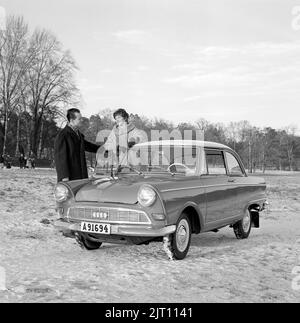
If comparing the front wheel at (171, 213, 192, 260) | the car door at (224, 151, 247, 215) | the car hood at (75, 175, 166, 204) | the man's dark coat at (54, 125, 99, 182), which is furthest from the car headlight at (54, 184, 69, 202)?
the car door at (224, 151, 247, 215)

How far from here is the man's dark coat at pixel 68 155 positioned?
284 inches

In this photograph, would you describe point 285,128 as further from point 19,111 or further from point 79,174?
point 79,174

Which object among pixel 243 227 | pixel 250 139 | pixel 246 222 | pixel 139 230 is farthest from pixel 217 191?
pixel 250 139

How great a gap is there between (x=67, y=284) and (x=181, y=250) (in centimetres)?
195

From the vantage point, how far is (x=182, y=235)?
6.27 meters

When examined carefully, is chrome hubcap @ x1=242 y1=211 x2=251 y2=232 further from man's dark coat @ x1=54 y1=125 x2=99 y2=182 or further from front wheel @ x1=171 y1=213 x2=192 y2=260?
man's dark coat @ x1=54 y1=125 x2=99 y2=182

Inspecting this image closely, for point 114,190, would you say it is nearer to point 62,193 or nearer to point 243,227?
point 62,193

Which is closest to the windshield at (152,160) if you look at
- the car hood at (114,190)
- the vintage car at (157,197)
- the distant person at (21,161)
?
the vintage car at (157,197)

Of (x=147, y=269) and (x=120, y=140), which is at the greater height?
(x=120, y=140)

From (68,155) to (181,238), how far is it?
2.44m

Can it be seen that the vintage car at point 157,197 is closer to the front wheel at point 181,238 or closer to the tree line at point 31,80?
the front wheel at point 181,238

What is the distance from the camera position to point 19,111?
4497 cm

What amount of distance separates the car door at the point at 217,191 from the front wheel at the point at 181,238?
549 mm
